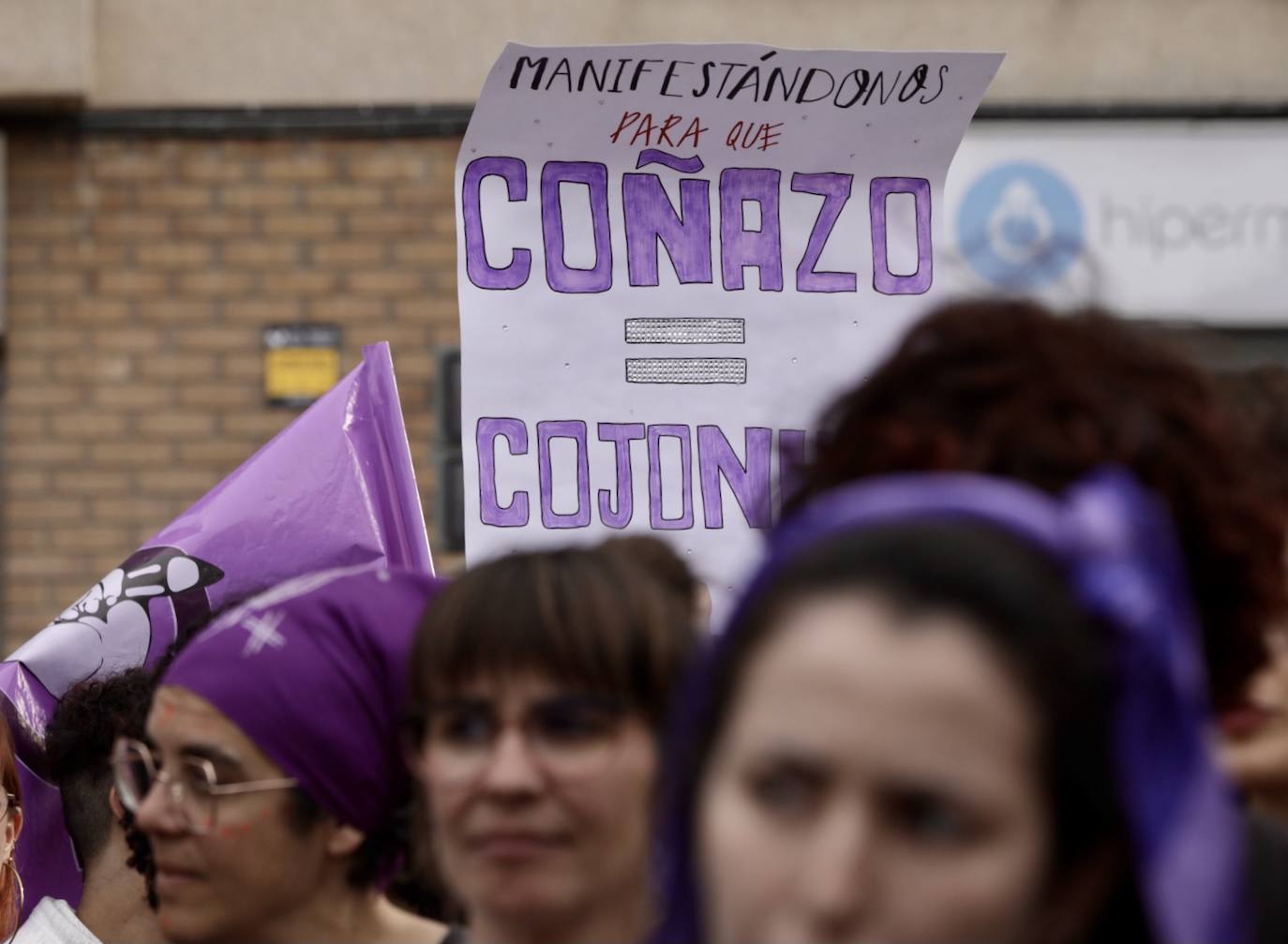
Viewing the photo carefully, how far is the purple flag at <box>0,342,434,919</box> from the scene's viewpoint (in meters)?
2.95

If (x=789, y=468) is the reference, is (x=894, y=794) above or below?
below

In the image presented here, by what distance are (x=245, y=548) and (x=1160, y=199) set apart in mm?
4389

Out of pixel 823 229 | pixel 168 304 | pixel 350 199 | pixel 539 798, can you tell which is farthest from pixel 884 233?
pixel 168 304

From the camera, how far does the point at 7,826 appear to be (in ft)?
9.35

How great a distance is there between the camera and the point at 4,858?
2.86 metres

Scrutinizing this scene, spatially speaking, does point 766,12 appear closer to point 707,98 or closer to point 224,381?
point 224,381

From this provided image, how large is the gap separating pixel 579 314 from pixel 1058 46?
396cm

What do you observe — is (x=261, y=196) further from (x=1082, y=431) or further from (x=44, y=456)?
(x=1082, y=431)

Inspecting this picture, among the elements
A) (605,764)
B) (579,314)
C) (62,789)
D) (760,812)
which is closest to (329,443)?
(579,314)

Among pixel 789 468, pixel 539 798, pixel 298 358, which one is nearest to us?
pixel 789 468

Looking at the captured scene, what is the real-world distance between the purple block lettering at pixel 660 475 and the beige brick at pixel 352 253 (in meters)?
3.54

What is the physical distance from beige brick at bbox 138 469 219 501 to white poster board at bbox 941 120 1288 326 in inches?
107

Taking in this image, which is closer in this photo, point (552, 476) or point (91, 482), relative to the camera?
point (552, 476)

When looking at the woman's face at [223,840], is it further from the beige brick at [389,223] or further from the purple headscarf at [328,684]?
the beige brick at [389,223]
